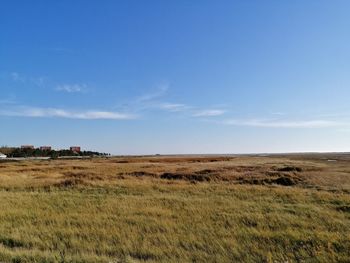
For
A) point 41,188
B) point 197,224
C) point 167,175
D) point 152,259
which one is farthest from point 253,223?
point 167,175

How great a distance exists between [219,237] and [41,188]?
748 inches

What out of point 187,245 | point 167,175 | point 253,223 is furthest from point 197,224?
point 167,175

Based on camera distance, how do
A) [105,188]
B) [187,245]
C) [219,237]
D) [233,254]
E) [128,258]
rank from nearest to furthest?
1. [128,258]
2. [233,254]
3. [187,245]
4. [219,237]
5. [105,188]

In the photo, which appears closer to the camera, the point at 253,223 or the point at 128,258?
the point at 128,258

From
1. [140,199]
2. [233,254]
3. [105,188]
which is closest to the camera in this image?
[233,254]

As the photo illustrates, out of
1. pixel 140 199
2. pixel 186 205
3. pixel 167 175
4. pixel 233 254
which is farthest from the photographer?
pixel 167 175

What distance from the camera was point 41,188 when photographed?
91.0ft

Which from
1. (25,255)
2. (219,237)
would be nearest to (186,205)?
(219,237)

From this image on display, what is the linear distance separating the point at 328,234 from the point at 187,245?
4.51 metres

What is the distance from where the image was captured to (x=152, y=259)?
31.7 ft

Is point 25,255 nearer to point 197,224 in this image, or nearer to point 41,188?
point 197,224

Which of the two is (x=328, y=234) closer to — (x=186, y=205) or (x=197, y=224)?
(x=197, y=224)

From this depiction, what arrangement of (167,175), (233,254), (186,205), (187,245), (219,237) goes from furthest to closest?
(167,175)
(186,205)
(219,237)
(187,245)
(233,254)

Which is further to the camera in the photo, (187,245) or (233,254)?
(187,245)
